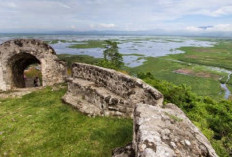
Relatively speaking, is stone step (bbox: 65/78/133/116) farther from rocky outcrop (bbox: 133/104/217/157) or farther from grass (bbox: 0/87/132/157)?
rocky outcrop (bbox: 133/104/217/157)

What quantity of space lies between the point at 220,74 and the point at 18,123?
190ft

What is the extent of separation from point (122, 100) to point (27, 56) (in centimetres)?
920

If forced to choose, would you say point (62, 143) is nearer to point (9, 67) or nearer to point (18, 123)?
point (18, 123)

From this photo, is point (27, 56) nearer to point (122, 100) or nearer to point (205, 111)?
point (122, 100)

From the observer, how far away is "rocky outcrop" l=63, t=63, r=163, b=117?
7.33 m

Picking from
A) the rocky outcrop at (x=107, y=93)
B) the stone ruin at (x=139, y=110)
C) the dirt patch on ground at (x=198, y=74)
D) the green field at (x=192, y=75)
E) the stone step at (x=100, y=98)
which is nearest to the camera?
the stone ruin at (x=139, y=110)

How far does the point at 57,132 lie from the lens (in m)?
7.03

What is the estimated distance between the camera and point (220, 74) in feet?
173

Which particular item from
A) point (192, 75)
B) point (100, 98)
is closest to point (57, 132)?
point (100, 98)

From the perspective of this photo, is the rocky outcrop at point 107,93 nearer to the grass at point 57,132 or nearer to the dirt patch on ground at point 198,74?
the grass at point 57,132

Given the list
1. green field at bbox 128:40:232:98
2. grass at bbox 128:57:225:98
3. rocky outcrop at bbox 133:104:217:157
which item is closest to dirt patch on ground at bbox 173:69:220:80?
green field at bbox 128:40:232:98

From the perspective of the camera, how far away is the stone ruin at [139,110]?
3684 mm

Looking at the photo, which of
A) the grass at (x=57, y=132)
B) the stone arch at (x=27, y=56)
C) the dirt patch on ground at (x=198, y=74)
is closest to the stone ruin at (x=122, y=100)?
the stone arch at (x=27, y=56)

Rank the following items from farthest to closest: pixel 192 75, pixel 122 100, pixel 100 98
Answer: pixel 192 75 → pixel 100 98 → pixel 122 100
